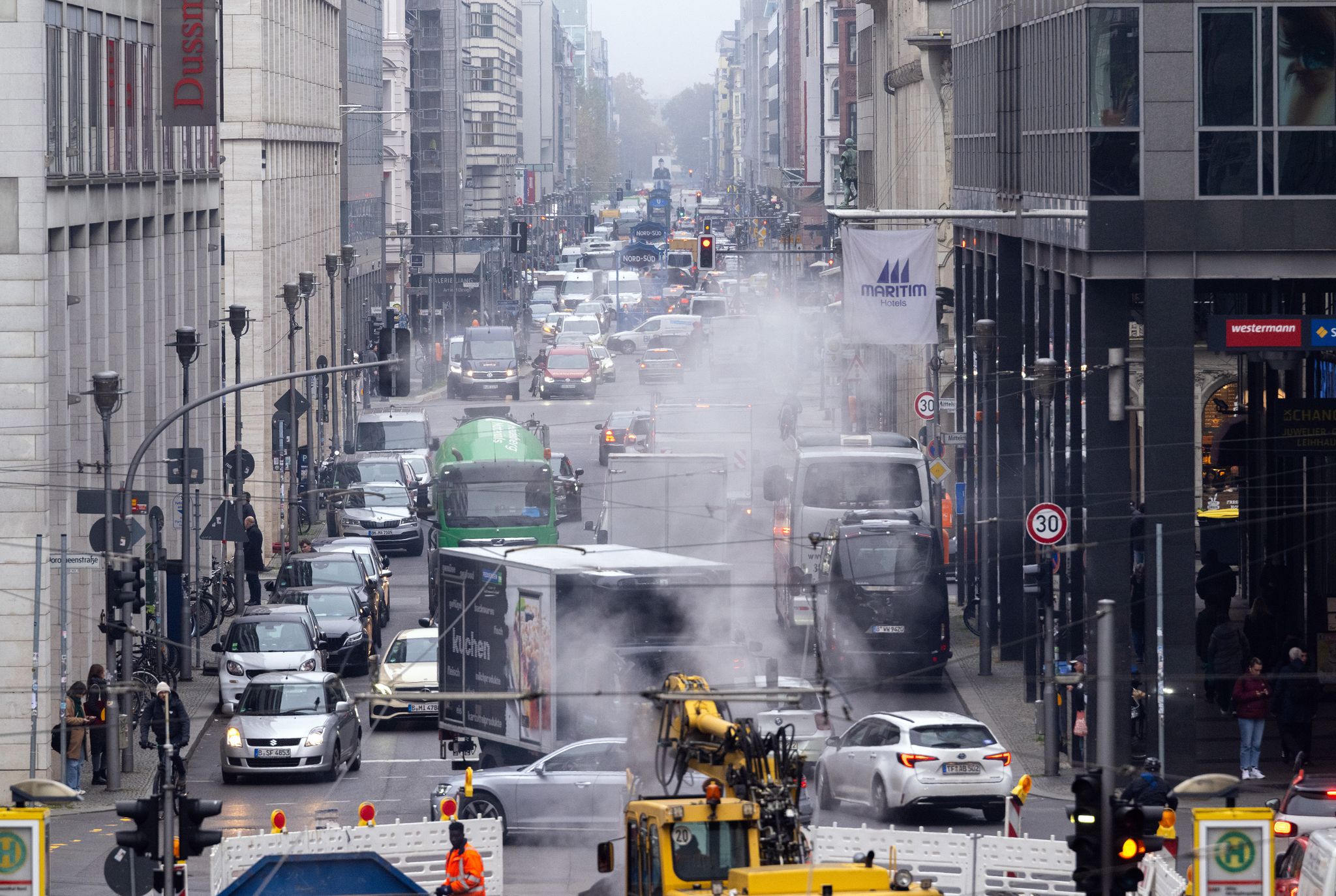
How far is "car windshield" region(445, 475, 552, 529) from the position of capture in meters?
43.1

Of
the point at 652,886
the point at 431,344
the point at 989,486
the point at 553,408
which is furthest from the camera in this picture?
the point at 431,344

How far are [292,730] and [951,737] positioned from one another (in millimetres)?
8791

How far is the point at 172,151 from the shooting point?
41.8 m

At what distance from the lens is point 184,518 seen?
115ft

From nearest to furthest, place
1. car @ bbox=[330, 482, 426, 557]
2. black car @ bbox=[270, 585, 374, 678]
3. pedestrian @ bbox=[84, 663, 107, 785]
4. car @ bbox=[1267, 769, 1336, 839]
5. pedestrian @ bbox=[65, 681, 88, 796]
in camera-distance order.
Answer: car @ bbox=[1267, 769, 1336, 839] → pedestrian @ bbox=[65, 681, 88, 796] → pedestrian @ bbox=[84, 663, 107, 785] → black car @ bbox=[270, 585, 374, 678] → car @ bbox=[330, 482, 426, 557]

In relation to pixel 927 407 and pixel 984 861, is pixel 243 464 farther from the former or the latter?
pixel 984 861

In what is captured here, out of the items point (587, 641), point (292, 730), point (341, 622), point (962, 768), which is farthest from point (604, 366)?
point (962, 768)

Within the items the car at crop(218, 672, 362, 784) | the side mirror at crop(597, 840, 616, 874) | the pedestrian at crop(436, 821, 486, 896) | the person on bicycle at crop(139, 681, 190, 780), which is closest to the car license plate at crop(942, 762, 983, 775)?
the pedestrian at crop(436, 821, 486, 896)

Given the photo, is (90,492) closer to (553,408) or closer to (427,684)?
(427,684)

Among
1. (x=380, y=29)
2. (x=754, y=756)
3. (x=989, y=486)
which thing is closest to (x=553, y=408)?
(x=380, y=29)

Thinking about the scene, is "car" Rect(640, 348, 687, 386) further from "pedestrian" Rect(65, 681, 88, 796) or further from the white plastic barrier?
the white plastic barrier

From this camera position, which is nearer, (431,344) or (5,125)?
(5,125)

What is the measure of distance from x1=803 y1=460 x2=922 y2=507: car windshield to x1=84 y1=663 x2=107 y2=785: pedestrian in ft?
43.2

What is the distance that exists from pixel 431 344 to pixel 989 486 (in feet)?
222
